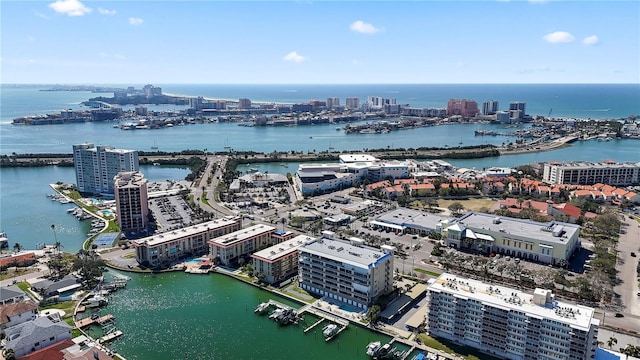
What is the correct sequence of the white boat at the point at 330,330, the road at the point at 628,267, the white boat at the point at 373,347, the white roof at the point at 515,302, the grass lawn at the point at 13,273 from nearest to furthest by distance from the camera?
the white roof at the point at 515,302 < the white boat at the point at 373,347 < the white boat at the point at 330,330 < the road at the point at 628,267 < the grass lawn at the point at 13,273

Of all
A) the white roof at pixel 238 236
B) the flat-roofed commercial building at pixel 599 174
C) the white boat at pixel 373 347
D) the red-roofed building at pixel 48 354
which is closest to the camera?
the red-roofed building at pixel 48 354

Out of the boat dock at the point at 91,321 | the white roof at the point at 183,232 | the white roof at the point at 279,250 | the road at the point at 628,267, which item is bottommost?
the boat dock at the point at 91,321

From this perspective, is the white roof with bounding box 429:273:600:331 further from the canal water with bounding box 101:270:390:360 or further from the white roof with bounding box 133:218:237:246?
the white roof with bounding box 133:218:237:246

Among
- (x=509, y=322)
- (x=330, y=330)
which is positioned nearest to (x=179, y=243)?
(x=330, y=330)

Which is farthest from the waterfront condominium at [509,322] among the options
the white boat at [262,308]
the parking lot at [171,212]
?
the parking lot at [171,212]

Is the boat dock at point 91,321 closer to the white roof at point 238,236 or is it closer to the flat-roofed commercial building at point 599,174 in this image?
the white roof at point 238,236

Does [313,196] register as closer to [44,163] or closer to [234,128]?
[44,163]

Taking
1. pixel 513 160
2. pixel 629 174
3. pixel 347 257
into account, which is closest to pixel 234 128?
pixel 513 160
